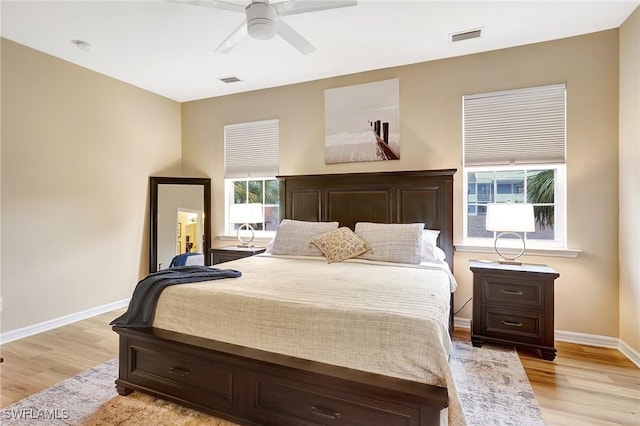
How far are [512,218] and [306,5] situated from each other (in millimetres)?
2407

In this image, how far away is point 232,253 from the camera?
13.4ft

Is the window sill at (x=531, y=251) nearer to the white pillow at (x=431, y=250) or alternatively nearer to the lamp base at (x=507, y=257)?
the lamp base at (x=507, y=257)

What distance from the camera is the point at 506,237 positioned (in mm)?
3398

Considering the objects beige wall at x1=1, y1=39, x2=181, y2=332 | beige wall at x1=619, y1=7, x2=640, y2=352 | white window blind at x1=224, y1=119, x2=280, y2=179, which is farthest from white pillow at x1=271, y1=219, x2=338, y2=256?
beige wall at x1=619, y1=7, x2=640, y2=352

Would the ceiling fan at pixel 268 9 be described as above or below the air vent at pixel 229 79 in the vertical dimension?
below

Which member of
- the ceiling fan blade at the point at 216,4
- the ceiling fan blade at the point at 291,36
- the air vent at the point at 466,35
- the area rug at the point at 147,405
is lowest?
the area rug at the point at 147,405

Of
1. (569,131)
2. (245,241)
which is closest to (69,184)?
(245,241)

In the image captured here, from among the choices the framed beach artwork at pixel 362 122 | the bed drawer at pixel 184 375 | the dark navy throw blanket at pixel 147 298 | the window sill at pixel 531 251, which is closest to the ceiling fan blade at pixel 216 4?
the dark navy throw blanket at pixel 147 298

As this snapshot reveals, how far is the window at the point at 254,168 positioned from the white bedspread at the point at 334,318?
7.10 ft

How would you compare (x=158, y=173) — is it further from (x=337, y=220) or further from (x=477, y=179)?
(x=477, y=179)

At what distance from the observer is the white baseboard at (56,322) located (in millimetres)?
3066

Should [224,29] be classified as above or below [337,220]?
above

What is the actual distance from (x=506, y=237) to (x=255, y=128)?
11.1 feet

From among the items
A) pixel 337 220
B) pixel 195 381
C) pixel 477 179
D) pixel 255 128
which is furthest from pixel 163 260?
pixel 477 179
